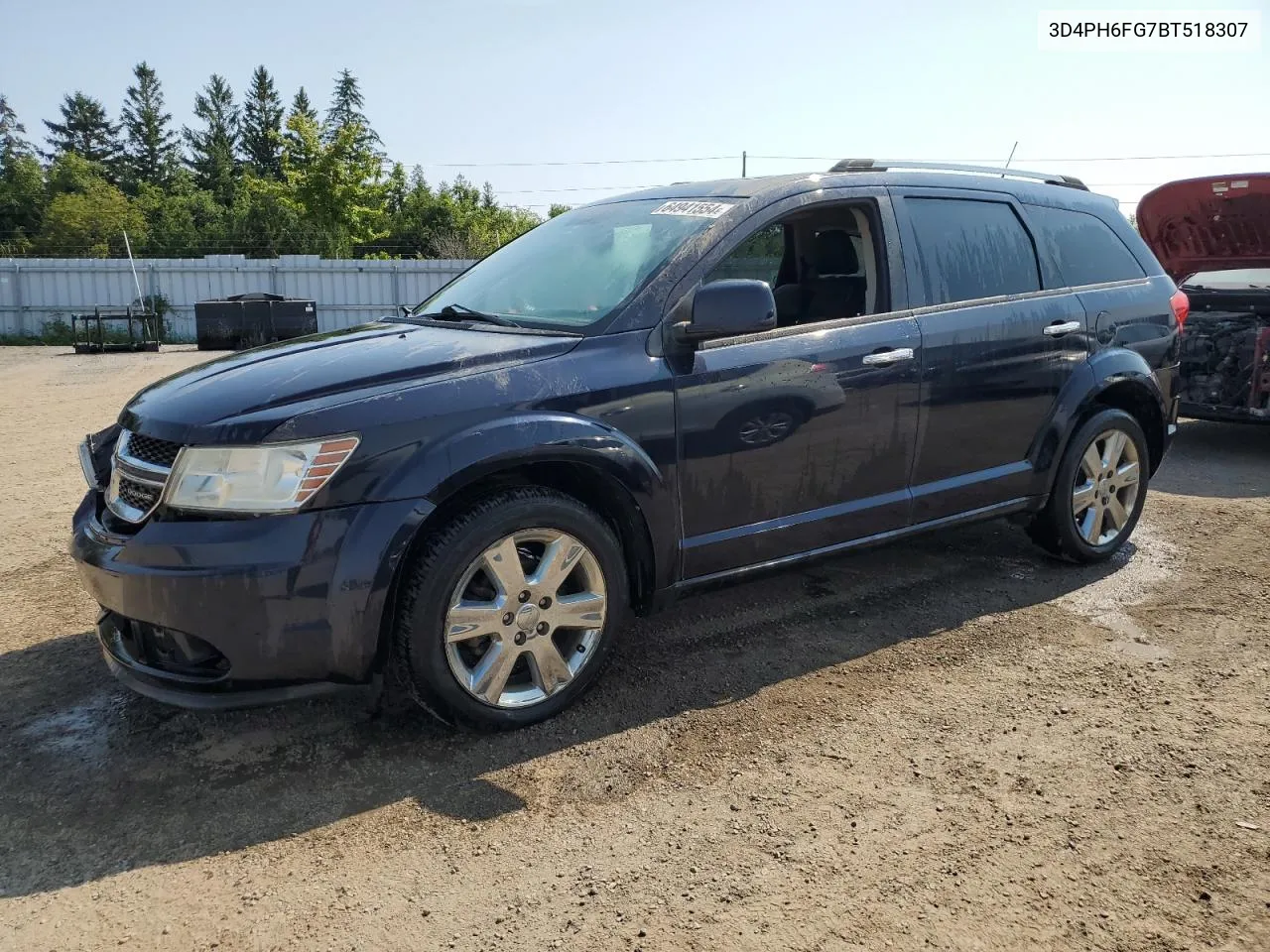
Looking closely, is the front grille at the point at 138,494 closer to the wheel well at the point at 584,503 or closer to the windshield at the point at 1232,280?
the wheel well at the point at 584,503

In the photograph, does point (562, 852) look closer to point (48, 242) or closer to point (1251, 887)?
point (1251, 887)

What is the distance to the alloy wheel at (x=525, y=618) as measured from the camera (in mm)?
3078

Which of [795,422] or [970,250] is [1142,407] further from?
[795,422]

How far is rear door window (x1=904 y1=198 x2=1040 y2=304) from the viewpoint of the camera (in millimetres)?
4234

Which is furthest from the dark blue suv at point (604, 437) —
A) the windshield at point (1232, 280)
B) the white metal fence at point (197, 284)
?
the white metal fence at point (197, 284)

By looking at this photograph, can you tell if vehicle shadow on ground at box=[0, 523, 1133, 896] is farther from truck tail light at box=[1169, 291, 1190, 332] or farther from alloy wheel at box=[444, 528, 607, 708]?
truck tail light at box=[1169, 291, 1190, 332]

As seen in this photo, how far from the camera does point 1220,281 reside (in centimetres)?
869

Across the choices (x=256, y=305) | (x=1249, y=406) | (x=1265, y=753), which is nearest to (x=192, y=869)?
(x=1265, y=753)

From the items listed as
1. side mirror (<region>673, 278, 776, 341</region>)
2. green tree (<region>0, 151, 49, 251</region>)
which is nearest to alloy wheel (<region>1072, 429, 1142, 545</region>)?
side mirror (<region>673, 278, 776, 341</region>)

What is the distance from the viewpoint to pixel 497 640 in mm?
3135

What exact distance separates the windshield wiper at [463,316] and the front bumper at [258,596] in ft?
3.48

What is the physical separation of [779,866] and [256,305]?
67.9 feet

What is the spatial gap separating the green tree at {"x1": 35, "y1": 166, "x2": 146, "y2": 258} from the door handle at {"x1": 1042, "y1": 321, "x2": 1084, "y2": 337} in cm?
4448

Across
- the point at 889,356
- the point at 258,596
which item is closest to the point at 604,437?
the point at 258,596
